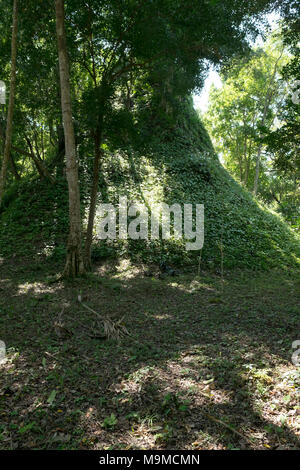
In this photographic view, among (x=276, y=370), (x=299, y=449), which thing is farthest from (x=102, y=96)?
(x=299, y=449)

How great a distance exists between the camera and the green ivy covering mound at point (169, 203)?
9.96m

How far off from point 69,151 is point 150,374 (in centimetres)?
508

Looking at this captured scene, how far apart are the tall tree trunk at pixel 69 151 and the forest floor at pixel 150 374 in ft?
2.28

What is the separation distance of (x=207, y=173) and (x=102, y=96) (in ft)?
26.7

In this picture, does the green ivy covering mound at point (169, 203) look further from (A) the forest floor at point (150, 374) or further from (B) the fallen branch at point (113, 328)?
(B) the fallen branch at point (113, 328)

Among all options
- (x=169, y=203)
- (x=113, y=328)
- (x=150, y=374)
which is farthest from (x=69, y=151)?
(x=169, y=203)

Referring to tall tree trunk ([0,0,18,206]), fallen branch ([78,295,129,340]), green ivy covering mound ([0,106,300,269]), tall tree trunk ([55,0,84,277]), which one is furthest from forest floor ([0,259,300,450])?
green ivy covering mound ([0,106,300,269])

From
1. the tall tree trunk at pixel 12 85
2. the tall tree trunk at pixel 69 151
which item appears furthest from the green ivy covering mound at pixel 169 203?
the tall tree trunk at pixel 12 85

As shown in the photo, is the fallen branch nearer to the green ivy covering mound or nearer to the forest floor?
the forest floor

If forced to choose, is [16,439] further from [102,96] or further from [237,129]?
[237,129]

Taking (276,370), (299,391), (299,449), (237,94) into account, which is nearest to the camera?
(299,449)

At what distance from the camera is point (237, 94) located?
2327 centimetres

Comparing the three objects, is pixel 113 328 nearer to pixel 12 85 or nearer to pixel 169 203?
pixel 12 85

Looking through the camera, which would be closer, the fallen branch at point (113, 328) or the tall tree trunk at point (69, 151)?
the fallen branch at point (113, 328)
